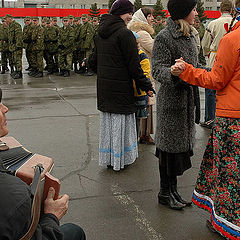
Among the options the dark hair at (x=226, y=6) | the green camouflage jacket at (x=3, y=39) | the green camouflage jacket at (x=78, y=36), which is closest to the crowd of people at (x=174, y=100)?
the dark hair at (x=226, y=6)

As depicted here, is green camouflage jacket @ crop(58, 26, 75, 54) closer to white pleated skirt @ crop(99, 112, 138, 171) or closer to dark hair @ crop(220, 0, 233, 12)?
dark hair @ crop(220, 0, 233, 12)

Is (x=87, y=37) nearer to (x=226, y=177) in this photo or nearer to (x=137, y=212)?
(x=137, y=212)

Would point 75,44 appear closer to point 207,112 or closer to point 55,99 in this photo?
point 55,99

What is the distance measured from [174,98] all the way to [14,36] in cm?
1060

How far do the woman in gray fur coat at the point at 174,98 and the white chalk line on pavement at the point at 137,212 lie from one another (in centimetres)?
34

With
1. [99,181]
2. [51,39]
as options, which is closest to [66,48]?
[51,39]

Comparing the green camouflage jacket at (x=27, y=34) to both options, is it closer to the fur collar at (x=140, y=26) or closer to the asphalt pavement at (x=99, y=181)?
the asphalt pavement at (x=99, y=181)

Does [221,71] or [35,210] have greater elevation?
[221,71]

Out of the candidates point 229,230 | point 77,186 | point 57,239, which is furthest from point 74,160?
point 57,239

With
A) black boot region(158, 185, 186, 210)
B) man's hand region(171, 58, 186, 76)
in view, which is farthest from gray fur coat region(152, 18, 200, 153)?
black boot region(158, 185, 186, 210)

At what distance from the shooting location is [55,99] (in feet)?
30.0

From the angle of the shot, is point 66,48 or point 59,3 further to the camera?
point 59,3

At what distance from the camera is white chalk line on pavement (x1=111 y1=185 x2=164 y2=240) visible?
3.15m

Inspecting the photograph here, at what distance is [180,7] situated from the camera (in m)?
3.09
